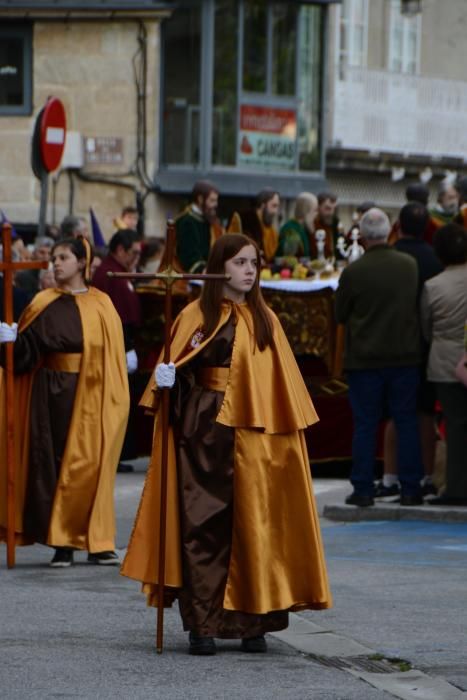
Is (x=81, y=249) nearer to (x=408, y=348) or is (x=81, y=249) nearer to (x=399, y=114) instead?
(x=408, y=348)

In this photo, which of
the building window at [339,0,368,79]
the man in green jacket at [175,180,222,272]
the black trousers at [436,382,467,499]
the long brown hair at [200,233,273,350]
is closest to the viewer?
the long brown hair at [200,233,273,350]

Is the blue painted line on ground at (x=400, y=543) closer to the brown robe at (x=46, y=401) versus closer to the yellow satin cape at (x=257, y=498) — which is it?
the brown robe at (x=46, y=401)

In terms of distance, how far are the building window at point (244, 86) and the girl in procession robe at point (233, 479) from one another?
21.3 m

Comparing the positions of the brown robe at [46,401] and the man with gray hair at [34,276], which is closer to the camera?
the brown robe at [46,401]

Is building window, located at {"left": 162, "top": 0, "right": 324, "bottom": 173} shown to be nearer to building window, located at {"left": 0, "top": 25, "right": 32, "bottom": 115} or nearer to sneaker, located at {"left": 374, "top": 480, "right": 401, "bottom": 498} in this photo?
building window, located at {"left": 0, "top": 25, "right": 32, "bottom": 115}

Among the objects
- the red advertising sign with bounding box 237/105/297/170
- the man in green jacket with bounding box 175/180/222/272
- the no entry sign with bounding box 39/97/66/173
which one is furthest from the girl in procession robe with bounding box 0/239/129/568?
the red advertising sign with bounding box 237/105/297/170

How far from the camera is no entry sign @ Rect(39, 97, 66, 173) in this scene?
17750 millimetres

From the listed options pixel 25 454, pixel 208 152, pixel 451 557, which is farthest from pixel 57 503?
pixel 208 152

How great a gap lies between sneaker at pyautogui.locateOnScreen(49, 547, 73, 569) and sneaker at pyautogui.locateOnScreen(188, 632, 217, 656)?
9.47 ft

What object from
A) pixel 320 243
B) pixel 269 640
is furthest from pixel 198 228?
pixel 269 640

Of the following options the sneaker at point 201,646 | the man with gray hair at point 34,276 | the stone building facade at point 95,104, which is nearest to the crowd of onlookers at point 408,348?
the man with gray hair at point 34,276

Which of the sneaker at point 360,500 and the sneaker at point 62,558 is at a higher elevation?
→ the sneaker at point 62,558

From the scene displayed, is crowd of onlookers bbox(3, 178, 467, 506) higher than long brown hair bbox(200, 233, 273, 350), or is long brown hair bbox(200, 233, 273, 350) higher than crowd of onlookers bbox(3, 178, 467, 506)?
long brown hair bbox(200, 233, 273, 350)

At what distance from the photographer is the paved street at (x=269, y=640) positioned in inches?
320
